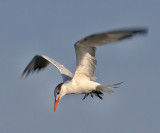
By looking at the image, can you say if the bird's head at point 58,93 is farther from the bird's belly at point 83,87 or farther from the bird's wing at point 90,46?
the bird's wing at point 90,46

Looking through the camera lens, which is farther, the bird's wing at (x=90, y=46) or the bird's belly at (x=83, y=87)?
the bird's belly at (x=83, y=87)

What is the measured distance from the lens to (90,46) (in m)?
9.13

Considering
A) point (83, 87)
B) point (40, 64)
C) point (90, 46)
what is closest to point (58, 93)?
point (83, 87)

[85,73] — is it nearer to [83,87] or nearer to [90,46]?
[83,87]

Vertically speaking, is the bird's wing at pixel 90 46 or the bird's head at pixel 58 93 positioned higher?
the bird's wing at pixel 90 46

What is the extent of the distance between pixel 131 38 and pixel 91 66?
2077 mm

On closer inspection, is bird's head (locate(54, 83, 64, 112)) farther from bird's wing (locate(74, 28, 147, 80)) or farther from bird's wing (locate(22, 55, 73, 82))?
bird's wing (locate(22, 55, 73, 82))

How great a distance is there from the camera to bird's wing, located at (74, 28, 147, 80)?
319 inches

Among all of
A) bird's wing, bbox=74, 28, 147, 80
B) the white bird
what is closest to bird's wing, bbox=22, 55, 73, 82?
the white bird

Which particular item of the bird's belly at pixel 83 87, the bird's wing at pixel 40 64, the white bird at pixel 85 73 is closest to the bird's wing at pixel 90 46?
the white bird at pixel 85 73

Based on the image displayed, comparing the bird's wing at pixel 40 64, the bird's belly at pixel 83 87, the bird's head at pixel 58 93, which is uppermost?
the bird's wing at pixel 40 64

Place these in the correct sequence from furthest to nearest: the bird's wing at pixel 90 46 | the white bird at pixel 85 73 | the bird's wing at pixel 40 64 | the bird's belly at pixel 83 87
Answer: the bird's wing at pixel 40 64 < the bird's belly at pixel 83 87 < the white bird at pixel 85 73 < the bird's wing at pixel 90 46

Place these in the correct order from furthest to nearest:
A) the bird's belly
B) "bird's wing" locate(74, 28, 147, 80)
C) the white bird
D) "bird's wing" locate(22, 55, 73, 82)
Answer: "bird's wing" locate(22, 55, 73, 82) < the bird's belly < the white bird < "bird's wing" locate(74, 28, 147, 80)

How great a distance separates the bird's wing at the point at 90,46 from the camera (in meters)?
8.09
